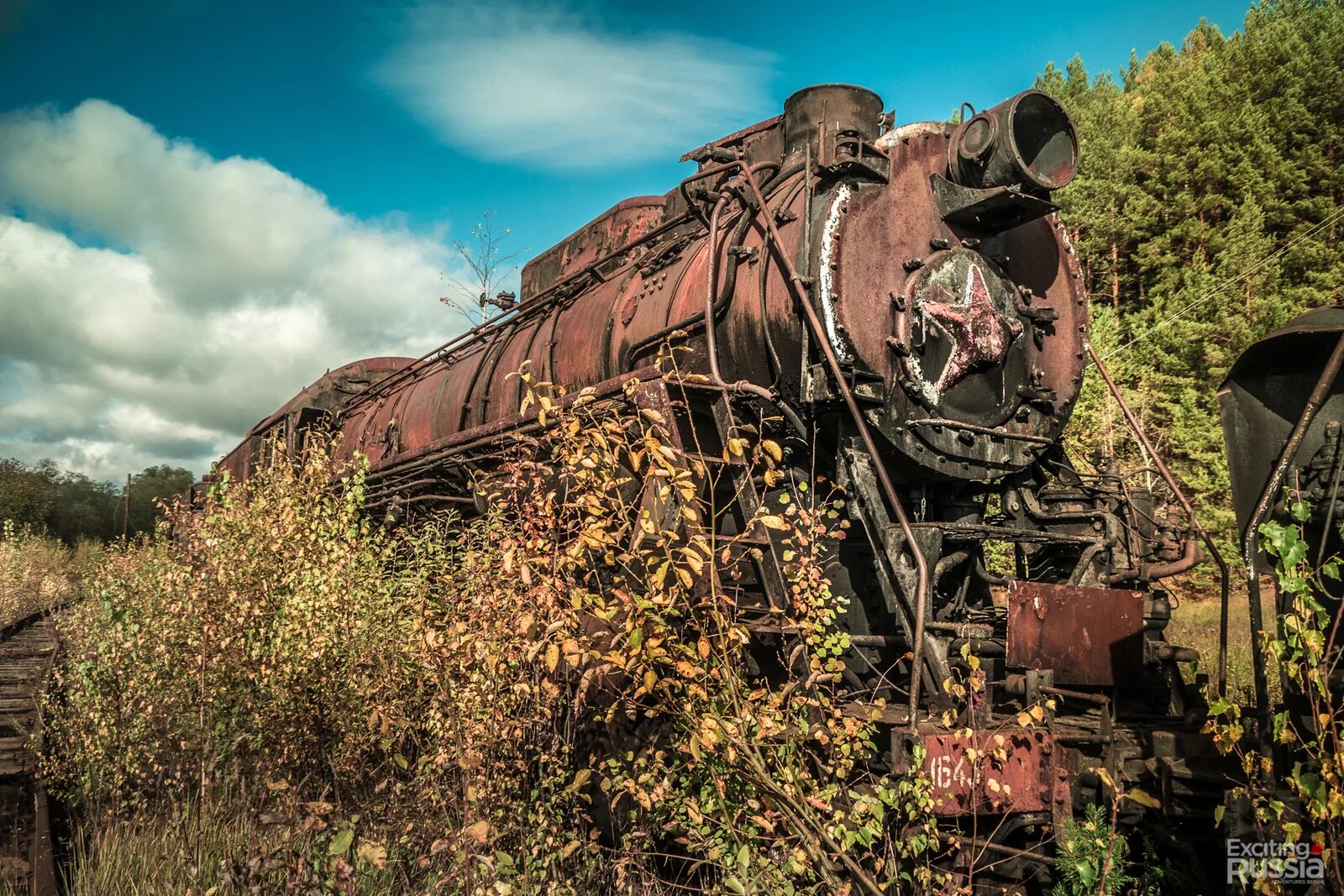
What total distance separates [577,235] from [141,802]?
571 cm

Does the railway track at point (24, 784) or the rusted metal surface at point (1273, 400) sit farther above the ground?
the rusted metal surface at point (1273, 400)

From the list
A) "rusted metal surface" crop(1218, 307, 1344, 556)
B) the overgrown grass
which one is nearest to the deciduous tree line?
the overgrown grass

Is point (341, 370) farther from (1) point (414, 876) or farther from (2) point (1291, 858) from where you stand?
(2) point (1291, 858)

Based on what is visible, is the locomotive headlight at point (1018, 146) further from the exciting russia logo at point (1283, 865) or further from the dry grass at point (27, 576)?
the dry grass at point (27, 576)

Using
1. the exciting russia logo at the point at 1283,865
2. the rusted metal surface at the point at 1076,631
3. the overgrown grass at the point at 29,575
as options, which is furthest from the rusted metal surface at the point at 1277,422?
the overgrown grass at the point at 29,575

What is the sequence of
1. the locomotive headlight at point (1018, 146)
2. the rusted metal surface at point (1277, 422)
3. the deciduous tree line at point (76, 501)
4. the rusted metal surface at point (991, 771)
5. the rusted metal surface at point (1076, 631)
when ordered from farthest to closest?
the deciduous tree line at point (76, 501)
the locomotive headlight at point (1018, 146)
the rusted metal surface at point (1076, 631)
the rusted metal surface at point (991, 771)
the rusted metal surface at point (1277, 422)

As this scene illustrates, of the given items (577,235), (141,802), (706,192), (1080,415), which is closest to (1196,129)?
(1080,415)

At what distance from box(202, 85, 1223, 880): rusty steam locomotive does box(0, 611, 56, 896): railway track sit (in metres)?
3.74

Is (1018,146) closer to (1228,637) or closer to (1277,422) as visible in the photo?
(1277,422)

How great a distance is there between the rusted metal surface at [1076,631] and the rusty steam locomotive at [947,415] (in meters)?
0.01

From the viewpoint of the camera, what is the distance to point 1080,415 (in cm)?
1967

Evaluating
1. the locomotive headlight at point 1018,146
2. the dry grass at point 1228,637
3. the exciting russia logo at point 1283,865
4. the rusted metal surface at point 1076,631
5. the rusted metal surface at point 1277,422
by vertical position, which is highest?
the locomotive headlight at point 1018,146

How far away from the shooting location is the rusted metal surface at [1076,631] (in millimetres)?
4316

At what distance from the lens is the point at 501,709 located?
426 centimetres
